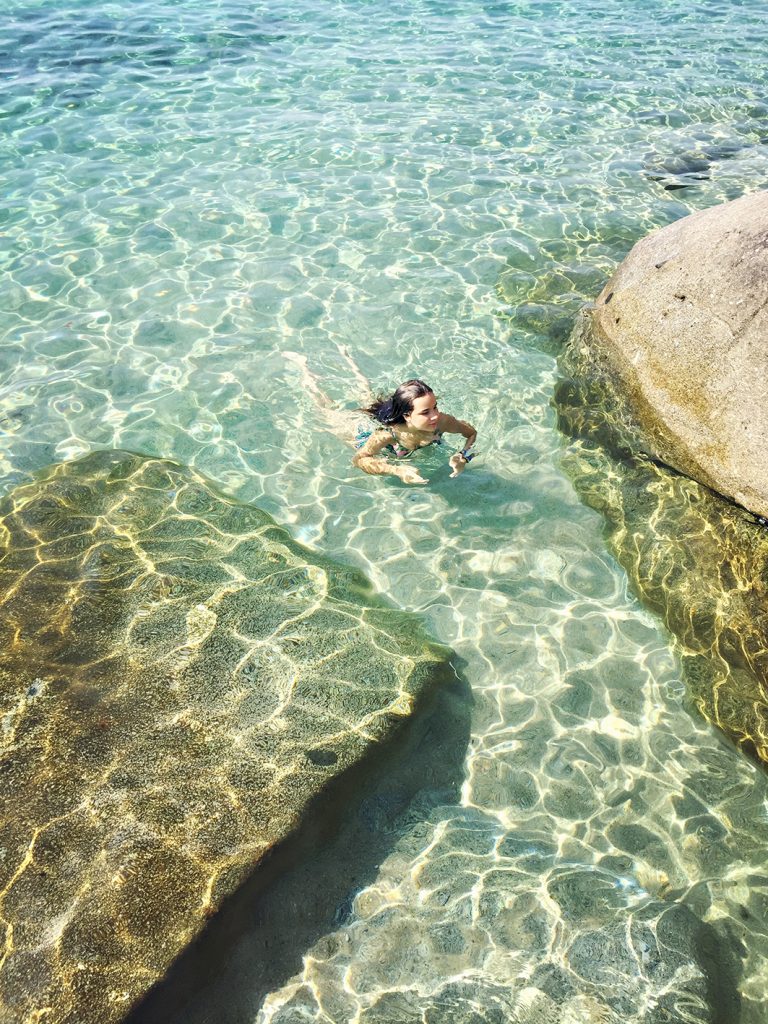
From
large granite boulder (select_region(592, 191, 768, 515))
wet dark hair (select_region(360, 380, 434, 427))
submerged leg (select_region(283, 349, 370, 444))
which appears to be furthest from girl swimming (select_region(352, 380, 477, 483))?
large granite boulder (select_region(592, 191, 768, 515))

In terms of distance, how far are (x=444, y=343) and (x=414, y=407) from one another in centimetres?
217

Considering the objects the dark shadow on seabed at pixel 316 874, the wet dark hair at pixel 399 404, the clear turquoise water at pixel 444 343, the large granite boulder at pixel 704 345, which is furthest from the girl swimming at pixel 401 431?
the dark shadow on seabed at pixel 316 874

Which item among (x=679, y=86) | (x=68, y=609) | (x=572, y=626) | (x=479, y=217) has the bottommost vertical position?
(x=572, y=626)

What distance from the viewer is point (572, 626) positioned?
16.8 feet

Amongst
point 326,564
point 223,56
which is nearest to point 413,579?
point 326,564

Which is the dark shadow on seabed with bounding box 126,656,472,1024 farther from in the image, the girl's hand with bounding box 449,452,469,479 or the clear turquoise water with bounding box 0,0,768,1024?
the girl's hand with bounding box 449,452,469,479

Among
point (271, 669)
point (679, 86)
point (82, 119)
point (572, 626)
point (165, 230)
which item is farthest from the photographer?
point (679, 86)

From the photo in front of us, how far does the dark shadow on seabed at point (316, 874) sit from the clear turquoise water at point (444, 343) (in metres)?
0.11

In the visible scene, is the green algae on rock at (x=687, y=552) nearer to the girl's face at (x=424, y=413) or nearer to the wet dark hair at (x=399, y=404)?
the girl's face at (x=424, y=413)

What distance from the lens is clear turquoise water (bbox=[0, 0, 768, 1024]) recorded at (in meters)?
3.68

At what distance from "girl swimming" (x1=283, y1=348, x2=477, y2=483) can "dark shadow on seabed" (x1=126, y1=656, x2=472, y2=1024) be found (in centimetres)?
190

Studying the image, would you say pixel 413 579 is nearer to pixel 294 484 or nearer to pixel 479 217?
pixel 294 484

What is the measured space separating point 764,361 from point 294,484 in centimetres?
367

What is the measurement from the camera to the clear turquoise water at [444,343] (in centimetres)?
368
